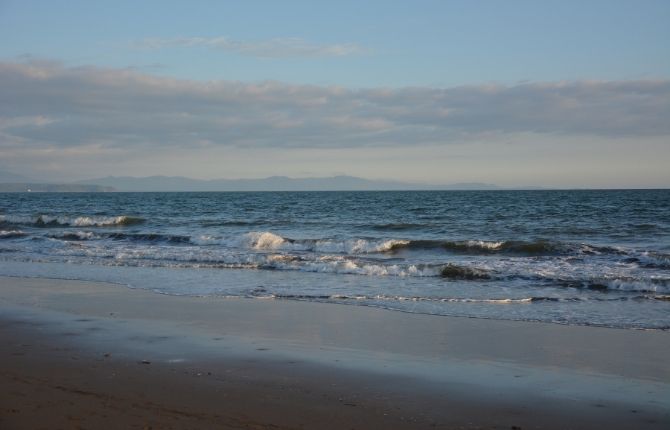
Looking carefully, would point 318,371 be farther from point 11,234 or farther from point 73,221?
point 73,221

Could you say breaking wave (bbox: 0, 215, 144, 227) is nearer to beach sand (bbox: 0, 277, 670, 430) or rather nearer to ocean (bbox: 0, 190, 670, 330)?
ocean (bbox: 0, 190, 670, 330)

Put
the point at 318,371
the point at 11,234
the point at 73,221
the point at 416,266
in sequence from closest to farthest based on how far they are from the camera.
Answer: the point at 318,371 < the point at 416,266 < the point at 11,234 < the point at 73,221

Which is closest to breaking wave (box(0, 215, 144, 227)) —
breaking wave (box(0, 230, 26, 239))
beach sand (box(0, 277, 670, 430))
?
breaking wave (box(0, 230, 26, 239))

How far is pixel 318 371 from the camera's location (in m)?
7.45

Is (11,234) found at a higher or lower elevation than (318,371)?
lower

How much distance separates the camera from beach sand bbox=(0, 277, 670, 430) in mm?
5875

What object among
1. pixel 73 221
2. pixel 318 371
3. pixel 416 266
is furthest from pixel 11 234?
pixel 318 371

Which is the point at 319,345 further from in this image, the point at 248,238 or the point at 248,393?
the point at 248,238

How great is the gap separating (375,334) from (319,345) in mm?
1074

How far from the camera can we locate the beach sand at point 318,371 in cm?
588

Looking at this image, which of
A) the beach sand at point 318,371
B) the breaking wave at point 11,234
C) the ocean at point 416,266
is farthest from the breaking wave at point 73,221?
the beach sand at point 318,371

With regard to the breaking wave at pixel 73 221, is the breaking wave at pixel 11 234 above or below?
below

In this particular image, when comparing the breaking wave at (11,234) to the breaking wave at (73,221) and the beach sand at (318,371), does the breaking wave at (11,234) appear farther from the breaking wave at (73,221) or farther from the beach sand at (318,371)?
the beach sand at (318,371)

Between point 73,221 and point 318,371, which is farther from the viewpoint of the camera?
point 73,221
